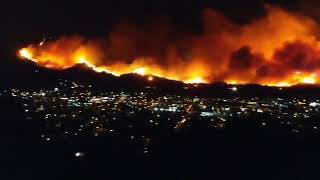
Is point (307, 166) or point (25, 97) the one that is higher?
point (25, 97)

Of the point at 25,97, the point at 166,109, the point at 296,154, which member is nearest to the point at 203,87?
the point at 166,109

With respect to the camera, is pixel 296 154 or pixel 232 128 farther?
pixel 232 128

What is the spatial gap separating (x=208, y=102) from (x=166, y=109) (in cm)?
667

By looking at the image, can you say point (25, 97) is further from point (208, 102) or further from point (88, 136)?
point (88, 136)

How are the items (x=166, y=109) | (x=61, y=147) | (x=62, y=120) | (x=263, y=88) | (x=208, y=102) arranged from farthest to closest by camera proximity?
(x=263, y=88)
(x=208, y=102)
(x=166, y=109)
(x=62, y=120)
(x=61, y=147)

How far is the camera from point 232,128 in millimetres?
46750

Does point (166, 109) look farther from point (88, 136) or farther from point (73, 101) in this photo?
point (88, 136)

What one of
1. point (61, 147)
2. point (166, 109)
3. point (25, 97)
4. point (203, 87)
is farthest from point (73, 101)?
point (61, 147)

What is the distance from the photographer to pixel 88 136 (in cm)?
4153

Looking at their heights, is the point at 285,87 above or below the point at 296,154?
above

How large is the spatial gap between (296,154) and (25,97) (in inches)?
1456

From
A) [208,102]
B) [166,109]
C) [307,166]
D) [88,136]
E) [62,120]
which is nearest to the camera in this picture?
[307,166]

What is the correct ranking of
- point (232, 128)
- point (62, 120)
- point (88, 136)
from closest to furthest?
1. point (88, 136)
2. point (232, 128)
3. point (62, 120)

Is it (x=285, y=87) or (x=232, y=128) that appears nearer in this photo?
(x=232, y=128)
